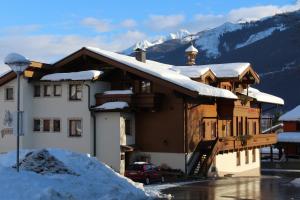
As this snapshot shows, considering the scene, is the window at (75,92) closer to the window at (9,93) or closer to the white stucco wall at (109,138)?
the white stucco wall at (109,138)

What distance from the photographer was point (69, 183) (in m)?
19.4

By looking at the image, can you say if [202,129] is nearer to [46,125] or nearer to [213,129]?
[213,129]

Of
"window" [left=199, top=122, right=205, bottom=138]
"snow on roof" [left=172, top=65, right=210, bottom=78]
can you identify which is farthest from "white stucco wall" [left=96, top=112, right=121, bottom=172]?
"snow on roof" [left=172, top=65, right=210, bottom=78]

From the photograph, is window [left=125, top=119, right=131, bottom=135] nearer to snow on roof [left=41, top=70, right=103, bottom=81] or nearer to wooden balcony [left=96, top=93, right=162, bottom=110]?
wooden balcony [left=96, top=93, right=162, bottom=110]

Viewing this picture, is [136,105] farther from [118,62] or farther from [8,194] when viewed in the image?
[8,194]

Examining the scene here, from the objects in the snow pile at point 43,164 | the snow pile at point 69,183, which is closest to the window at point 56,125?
the snow pile at point 69,183

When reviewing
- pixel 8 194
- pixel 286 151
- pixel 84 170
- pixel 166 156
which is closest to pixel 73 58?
pixel 166 156

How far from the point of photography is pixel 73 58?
4188 centimetres

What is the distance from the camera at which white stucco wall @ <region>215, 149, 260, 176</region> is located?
45219 mm

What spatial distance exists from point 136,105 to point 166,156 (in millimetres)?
4213

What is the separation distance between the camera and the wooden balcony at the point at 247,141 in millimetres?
43219

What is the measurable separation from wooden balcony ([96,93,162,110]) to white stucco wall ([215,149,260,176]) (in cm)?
841

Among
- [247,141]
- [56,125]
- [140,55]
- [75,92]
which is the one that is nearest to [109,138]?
[75,92]

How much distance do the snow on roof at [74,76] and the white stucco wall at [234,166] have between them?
40.0 ft
